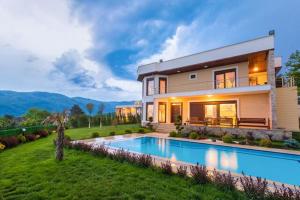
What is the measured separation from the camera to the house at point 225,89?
1326 centimetres

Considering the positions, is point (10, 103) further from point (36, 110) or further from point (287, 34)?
point (287, 34)

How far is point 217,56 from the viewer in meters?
15.5

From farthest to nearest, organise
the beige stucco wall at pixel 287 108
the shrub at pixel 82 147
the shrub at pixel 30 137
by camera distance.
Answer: the beige stucco wall at pixel 287 108, the shrub at pixel 30 137, the shrub at pixel 82 147

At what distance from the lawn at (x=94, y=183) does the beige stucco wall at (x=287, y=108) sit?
1259 centimetres

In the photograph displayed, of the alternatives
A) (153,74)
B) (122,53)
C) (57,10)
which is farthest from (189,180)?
(122,53)

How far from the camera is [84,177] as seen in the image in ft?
16.9

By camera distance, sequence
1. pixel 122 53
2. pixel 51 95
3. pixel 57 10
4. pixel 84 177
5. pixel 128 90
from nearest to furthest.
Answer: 1. pixel 84 177
2. pixel 57 10
3. pixel 122 53
4. pixel 128 90
5. pixel 51 95

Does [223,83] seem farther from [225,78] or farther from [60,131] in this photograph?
[60,131]

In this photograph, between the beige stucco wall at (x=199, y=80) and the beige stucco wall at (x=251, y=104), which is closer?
the beige stucco wall at (x=251, y=104)

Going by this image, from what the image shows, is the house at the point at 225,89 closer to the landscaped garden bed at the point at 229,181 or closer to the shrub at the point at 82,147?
the landscaped garden bed at the point at 229,181


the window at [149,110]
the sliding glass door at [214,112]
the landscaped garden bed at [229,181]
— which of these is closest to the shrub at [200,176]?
the landscaped garden bed at [229,181]

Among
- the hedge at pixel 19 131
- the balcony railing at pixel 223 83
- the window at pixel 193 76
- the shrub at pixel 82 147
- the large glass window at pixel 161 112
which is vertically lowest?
the shrub at pixel 82 147

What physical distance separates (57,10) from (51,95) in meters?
162

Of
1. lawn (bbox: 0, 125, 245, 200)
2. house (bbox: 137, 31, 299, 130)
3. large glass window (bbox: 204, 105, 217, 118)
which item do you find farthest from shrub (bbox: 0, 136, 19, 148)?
large glass window (bbox: 204, 105, 217, 118)
